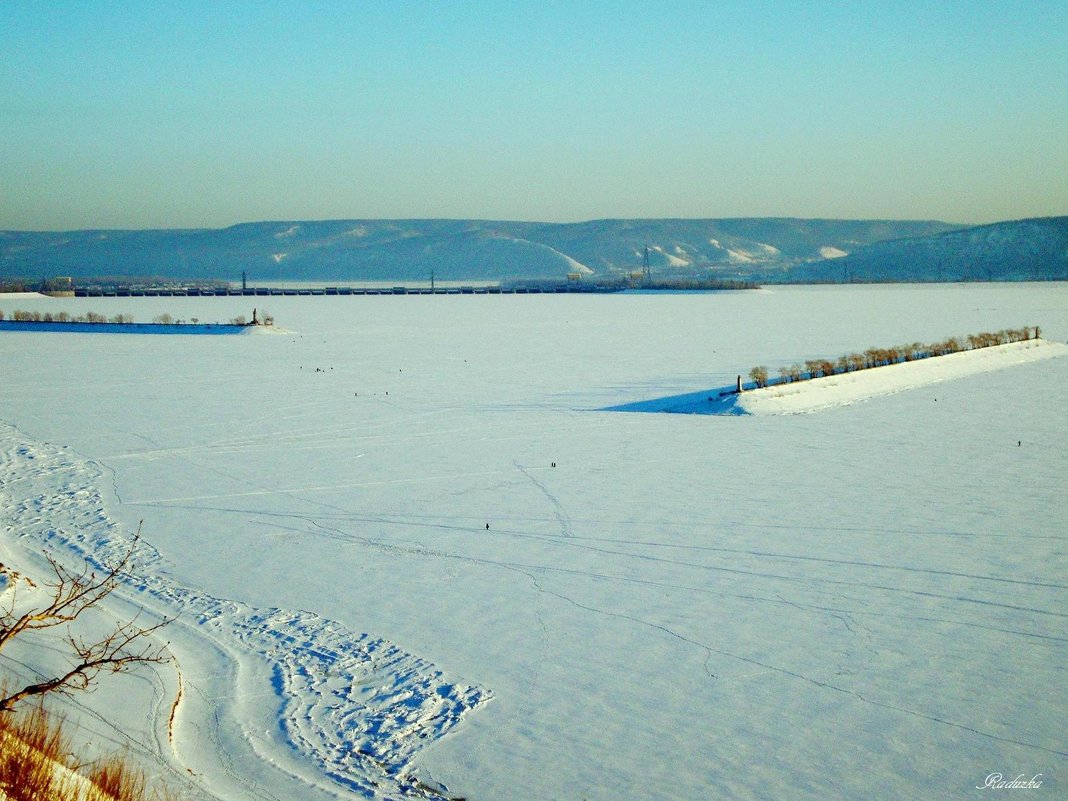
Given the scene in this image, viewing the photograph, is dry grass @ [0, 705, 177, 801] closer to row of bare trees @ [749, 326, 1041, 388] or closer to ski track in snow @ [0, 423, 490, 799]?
ski track in snow @ [0, 423, 490, 799]

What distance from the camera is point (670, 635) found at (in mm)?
6883

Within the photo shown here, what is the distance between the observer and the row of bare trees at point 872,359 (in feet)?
61.1

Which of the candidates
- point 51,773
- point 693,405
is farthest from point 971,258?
point 51,773

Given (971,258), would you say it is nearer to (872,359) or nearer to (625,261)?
(625,261)

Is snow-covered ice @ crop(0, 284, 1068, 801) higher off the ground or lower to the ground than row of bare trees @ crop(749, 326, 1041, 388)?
lower

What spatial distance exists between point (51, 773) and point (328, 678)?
92.5 inches

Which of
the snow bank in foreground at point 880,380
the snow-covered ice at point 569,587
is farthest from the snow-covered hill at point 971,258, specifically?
the snow-covered ice at point 569,587

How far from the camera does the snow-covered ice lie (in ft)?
17.6

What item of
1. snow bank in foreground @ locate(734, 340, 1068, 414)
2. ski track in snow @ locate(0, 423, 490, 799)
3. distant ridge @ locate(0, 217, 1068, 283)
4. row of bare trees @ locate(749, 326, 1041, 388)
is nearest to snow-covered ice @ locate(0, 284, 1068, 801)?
ski track in snow @ locate(0, 423, 490, 799)
